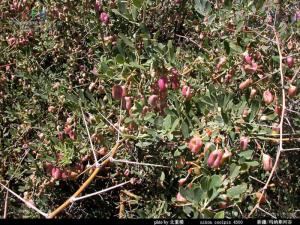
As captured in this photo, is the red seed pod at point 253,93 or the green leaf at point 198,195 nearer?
the green leaf at point 198,195

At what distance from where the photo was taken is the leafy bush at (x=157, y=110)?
1160 millimetres

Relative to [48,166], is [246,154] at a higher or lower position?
higher

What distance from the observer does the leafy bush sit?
116 centimetres

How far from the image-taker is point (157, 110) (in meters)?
1.23

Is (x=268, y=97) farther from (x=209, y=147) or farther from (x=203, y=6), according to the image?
(x=203, y=6)

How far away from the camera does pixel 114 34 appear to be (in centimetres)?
169

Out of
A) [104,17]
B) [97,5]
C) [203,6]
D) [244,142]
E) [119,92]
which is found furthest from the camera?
[97,5]

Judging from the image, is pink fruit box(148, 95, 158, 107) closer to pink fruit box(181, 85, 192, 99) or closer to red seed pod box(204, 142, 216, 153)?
pink fruit box(181, 85, 192, 99)

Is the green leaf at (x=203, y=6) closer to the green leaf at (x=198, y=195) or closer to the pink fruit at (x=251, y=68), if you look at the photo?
the pink fruit at (x=251, y=68)

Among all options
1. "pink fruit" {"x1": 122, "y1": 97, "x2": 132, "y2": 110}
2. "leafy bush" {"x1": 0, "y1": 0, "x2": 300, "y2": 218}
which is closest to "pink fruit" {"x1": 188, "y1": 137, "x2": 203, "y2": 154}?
"leafy bush" {"x1": 0, "y1": 0, "x2": 300, "y2": 218}

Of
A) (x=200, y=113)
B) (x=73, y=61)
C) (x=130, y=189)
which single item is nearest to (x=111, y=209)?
(x=130, y=189)

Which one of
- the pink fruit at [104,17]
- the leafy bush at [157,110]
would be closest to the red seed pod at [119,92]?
the leafy bush at [157,110]

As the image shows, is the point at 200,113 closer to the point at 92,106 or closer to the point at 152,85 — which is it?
the point at 152,85

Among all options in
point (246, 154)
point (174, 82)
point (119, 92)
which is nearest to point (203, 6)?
point (174, 82)
